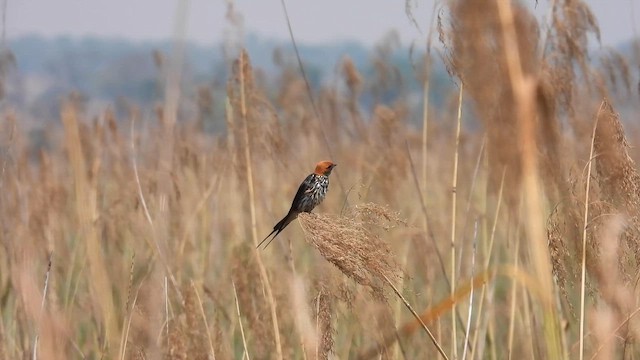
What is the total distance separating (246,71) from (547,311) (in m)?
1.18

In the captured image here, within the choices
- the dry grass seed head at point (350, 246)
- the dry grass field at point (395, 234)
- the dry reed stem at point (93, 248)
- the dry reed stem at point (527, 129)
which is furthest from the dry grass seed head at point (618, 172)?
the dry reed stem at point (93, 248)

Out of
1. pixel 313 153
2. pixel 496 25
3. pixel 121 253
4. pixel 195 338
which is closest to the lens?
pixel 496 25

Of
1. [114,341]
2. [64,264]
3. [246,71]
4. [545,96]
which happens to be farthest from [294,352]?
[545,96]

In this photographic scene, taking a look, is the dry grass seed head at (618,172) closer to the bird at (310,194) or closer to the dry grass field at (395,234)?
the dry grass field at (395,234)

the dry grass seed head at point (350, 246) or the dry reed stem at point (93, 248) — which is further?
the dry reed stem at point (93, 248)

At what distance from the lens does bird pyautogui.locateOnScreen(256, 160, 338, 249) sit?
164cm

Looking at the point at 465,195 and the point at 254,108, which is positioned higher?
the point at 254,108

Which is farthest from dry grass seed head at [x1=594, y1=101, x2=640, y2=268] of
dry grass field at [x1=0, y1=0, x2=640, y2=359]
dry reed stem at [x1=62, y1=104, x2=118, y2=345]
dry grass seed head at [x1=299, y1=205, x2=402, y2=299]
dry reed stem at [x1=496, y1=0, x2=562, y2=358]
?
dry reed stem at [x1=62, y1=104, x2=118, y2=345]

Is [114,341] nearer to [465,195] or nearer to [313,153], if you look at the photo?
[313,153]

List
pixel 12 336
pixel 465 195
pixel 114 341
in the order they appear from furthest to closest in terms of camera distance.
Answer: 1. pixel 465 195
2. pixel 12 336
3. pixel 114 341

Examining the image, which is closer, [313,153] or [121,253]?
[121,253]

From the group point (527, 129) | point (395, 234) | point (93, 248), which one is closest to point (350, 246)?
point (527, 129)

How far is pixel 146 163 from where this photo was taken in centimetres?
475

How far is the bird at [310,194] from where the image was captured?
164 centimetres
